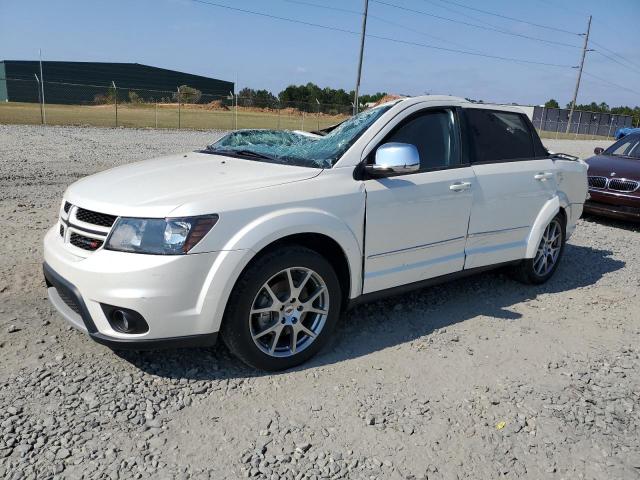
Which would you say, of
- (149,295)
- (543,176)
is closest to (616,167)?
(543,176)

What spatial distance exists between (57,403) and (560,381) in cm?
310

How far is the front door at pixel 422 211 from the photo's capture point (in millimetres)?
3795

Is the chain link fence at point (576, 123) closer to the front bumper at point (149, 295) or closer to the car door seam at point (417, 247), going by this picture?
the car door seam at point (417, 247)

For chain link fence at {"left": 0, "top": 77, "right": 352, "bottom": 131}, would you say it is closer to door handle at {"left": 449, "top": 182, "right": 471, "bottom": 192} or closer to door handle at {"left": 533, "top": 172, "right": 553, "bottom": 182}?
door handle at {"left": 533, "top": 172, "right": 553, "bottom": 182}

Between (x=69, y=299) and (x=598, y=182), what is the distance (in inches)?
335

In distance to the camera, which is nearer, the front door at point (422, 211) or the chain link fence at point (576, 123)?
the front door at point (422, 211)

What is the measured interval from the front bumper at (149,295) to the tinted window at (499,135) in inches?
106

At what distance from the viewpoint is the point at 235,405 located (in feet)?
10.2

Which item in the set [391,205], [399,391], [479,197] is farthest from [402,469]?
[479,197]

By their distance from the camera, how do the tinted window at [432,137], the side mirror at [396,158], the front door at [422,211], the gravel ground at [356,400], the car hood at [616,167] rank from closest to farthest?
the gravel ground at [356,400] → the side mirror at [396,158] → the front door at [422,211] → the tinted window at [432,137] → the car hood at [616,167]

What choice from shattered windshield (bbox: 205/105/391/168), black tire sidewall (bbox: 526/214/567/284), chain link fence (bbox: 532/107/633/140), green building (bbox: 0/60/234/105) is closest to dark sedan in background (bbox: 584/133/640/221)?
black tire sidewall (bbox: 526/214/567/284)

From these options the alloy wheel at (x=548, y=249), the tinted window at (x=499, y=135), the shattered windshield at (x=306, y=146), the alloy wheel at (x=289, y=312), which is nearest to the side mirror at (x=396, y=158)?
the shattered windshield at (x=306, y=146)

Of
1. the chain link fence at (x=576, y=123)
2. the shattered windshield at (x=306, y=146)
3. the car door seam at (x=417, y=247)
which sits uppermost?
the chain link fence at (x=576, y=123)

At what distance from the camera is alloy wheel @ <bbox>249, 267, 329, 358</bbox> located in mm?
3377
